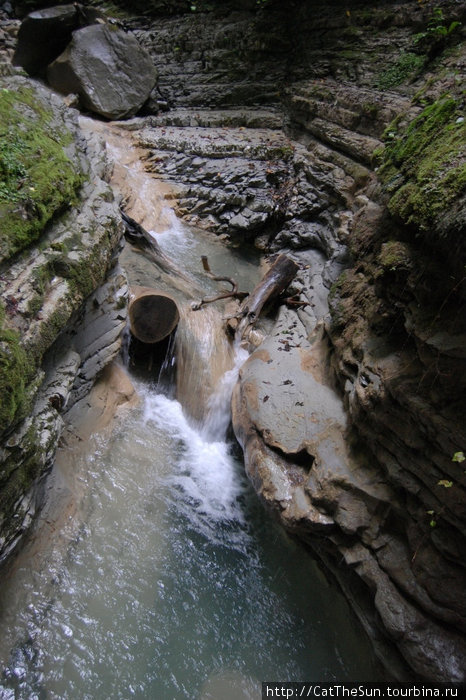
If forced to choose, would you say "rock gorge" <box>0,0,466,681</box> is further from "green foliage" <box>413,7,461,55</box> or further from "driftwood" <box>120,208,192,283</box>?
"driftwood" <box>120,208,192,283</box>

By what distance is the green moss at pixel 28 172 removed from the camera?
10.1 feet

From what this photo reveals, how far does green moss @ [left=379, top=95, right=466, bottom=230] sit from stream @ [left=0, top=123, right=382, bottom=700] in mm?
3499

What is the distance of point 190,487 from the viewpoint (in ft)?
15.1

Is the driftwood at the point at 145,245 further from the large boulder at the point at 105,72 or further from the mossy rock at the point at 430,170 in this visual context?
the large boulder at the point at 105,72

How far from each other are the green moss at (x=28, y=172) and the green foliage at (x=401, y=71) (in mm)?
6625

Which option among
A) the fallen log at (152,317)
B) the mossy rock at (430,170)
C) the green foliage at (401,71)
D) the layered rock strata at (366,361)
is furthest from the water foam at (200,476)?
the green foliage at (401,71)

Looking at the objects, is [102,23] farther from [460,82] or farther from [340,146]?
[460,82]

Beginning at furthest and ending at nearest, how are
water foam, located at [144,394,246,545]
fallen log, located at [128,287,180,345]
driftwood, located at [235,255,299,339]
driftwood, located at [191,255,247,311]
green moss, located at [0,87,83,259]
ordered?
driftwood, located at [191,255,247,311] < driftwood, located at [235,255,299,339] < fallen log, located at [128,287,180,345] < water foam, located at [144,394,246,545] < green moss, located at [0,87,83,259]

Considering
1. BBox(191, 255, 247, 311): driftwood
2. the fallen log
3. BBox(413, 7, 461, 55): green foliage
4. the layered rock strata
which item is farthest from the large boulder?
the fallen log

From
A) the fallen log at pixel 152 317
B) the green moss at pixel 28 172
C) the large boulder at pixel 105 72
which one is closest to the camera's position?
the green moss at pixel 28 172

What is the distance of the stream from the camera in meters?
3.13

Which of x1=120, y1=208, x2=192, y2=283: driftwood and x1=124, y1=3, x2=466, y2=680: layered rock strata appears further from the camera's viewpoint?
x1=120, y1=208, x2=192, y2=283: driftwood

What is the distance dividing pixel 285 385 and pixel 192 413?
59.3 inches

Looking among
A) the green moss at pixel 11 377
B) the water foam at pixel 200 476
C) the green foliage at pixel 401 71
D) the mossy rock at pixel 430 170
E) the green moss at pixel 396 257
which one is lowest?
the water foam at pixel 200 476
